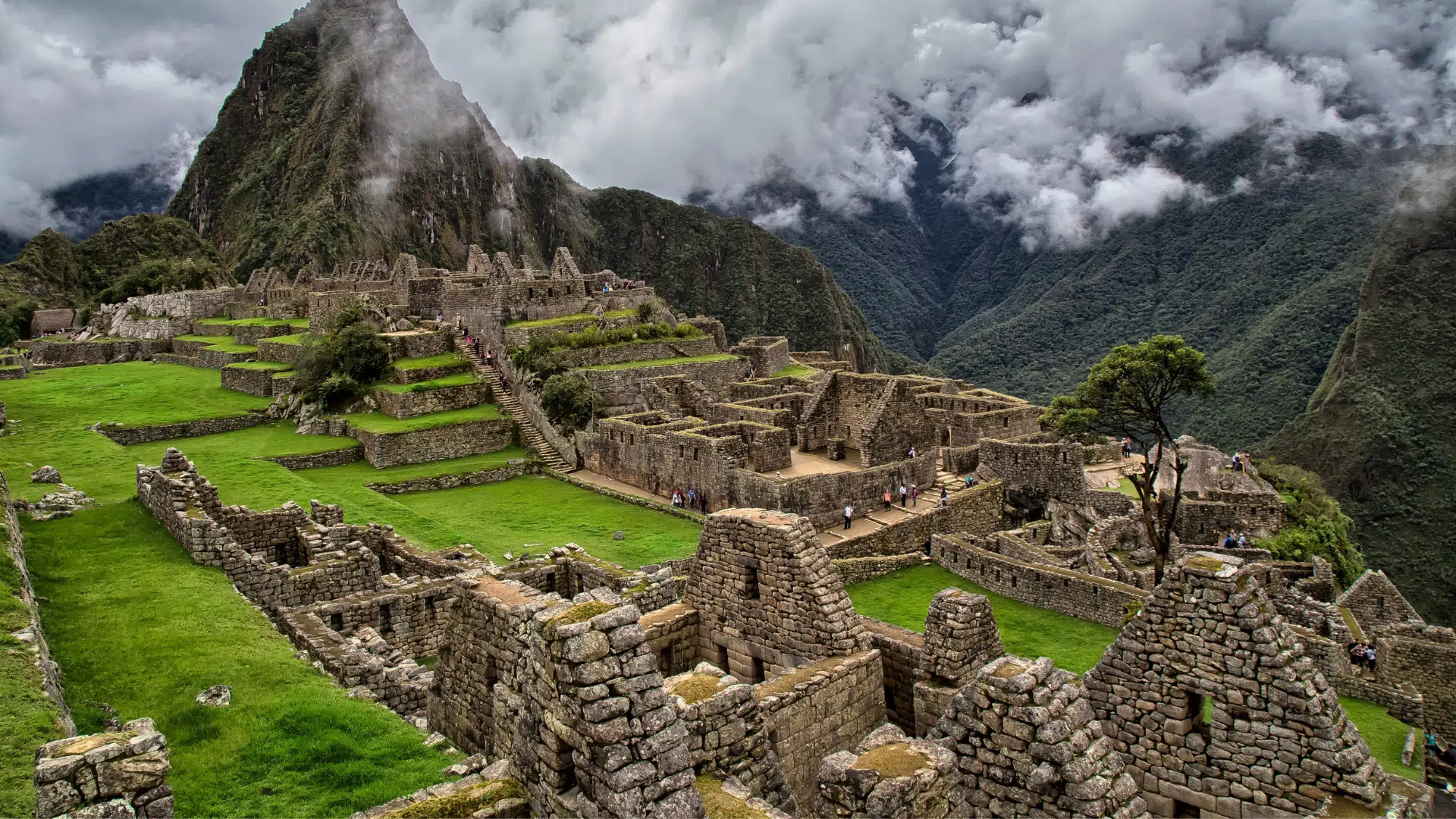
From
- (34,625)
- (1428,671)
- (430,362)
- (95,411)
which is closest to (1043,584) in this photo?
(1428,671)

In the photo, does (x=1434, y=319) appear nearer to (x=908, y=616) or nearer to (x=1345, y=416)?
(x=1345, y=416)

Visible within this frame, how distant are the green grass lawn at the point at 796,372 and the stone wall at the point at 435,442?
13604 millimetres

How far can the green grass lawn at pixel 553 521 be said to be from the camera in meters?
16.5

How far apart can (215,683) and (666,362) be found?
2461 cm

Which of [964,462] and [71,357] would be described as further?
[71,357]

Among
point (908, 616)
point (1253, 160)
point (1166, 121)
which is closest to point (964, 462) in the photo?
point (908, 616)

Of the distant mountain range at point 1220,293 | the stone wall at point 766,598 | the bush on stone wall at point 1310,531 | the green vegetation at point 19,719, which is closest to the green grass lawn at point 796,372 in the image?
the bush on stone wall at point 1310,531

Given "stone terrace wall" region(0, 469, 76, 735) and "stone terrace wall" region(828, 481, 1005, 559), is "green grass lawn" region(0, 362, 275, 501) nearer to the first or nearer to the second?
"stone terrace wall" region(0, 469, 76, 735)

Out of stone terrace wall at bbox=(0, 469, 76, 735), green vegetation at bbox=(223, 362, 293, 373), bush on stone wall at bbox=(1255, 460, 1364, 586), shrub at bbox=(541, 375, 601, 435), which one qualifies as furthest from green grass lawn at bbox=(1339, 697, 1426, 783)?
green vegetation at bbox=(223, 362, 293, 373)

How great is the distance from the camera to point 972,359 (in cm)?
9419

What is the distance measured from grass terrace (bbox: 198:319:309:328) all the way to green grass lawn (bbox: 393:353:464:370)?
1283 cm

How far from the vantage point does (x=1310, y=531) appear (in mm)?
24656

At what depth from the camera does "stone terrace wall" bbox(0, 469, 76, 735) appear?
244 inches

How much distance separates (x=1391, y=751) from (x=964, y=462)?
12235 mm
